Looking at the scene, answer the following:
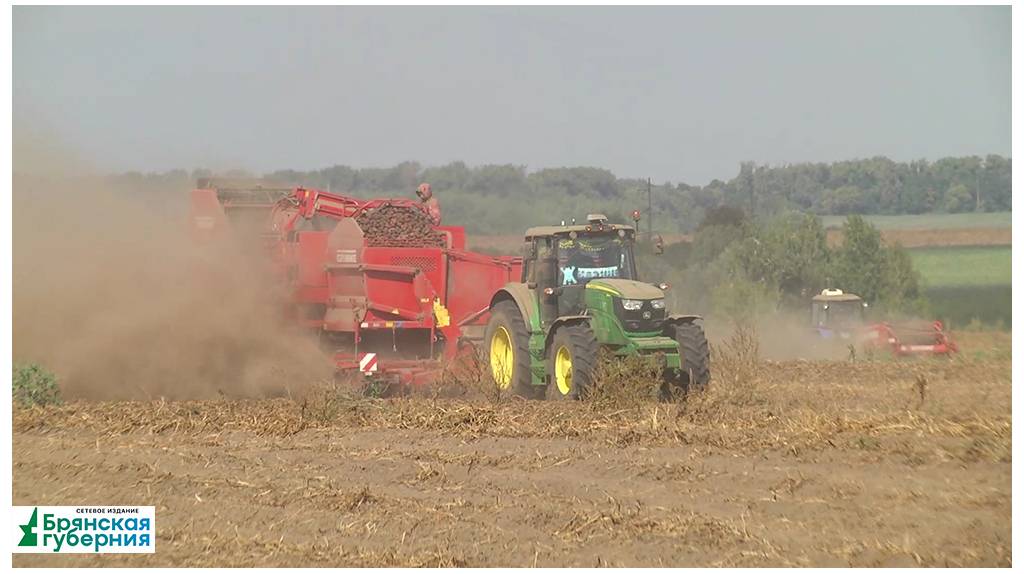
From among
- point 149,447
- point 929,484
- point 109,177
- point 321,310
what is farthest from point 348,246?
point 929,484

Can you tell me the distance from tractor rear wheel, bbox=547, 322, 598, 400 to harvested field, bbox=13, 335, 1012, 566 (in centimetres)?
42

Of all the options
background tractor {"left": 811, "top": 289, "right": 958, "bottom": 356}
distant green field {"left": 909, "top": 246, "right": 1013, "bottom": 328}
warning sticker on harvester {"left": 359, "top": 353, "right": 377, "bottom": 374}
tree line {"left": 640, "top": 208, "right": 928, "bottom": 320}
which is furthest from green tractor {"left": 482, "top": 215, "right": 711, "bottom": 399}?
tree line {"left": 640, "top": 208, "right": 928, "bottom": 320}

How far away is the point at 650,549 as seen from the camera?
621 centimetres

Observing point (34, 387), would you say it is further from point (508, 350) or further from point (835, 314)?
point (835, 314)

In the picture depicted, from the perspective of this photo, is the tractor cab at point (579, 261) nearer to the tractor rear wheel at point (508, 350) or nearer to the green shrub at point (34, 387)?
the tractor rear wheel at point (508, 350)

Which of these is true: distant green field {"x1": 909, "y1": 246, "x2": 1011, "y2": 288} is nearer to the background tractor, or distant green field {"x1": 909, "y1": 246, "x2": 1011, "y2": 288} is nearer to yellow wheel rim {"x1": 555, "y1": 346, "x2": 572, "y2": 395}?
the background tractor

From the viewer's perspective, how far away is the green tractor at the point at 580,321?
1149 centimetres

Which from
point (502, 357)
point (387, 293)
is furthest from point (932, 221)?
point (502, 357)

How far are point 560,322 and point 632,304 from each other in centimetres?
85

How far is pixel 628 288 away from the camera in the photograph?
11.7 m

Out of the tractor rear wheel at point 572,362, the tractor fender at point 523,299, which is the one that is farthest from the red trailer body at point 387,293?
the tractor rear wheel at point 572,362

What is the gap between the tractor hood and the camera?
1159cm

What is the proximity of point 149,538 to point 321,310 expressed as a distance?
782 cm

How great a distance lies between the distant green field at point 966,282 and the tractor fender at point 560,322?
15.9 metres
